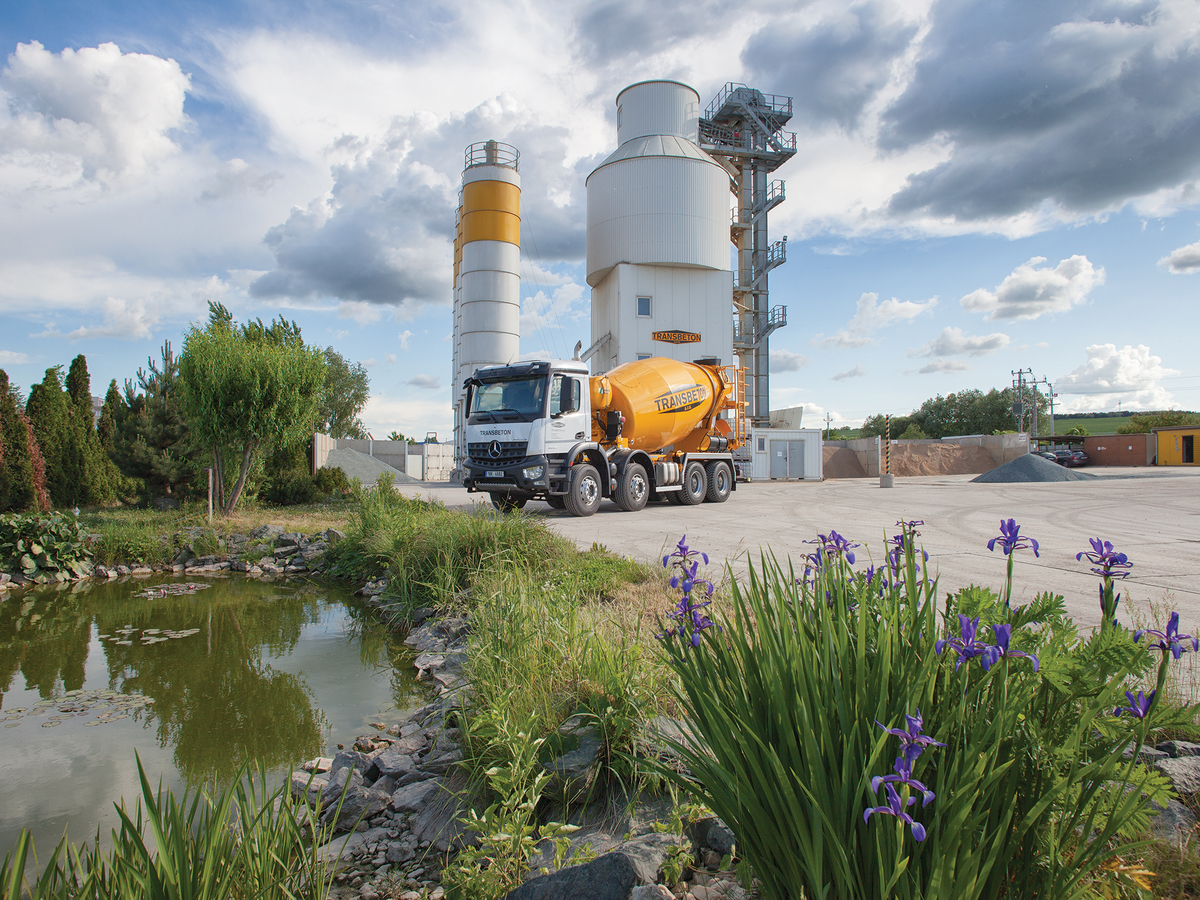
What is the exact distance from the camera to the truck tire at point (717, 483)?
17.7m

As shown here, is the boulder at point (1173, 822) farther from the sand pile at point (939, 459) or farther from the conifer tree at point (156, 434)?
the sand pile at point (939, 459)

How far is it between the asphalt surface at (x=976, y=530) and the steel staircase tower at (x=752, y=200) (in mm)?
18827

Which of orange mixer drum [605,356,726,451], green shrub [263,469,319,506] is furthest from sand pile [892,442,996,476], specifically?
green shrub [263,469,319,506]

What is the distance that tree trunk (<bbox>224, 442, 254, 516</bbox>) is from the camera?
1414cm

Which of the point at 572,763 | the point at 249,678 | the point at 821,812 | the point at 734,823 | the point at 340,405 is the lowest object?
the point at 249,678

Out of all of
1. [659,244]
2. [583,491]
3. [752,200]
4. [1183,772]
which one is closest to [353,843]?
[1183,772]

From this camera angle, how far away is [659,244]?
2802 cm

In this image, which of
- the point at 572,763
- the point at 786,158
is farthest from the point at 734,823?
the point at 786,158

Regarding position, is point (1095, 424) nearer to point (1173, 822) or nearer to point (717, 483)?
point (717, 483)

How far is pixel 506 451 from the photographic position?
44.5 feet

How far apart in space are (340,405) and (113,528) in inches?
1622

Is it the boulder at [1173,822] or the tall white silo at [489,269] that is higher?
the tall white silo at [489,269]

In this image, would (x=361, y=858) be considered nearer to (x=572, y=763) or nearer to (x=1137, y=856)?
(x=572, y=763)

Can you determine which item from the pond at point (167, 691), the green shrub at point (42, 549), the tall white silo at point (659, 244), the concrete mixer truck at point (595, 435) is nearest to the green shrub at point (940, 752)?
the pond at point (167, 691)
